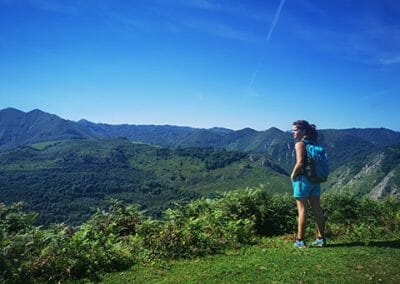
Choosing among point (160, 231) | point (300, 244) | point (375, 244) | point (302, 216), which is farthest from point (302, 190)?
point (160, 231)

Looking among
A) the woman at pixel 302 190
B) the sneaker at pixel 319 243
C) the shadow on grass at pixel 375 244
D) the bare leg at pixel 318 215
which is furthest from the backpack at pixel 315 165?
the shadow on grass at pixel 375 244

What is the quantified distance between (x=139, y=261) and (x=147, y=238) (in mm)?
846

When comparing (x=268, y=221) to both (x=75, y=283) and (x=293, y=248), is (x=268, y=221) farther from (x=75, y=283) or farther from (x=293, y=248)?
(x=75, y=283)

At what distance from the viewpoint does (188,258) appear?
892 centimetres

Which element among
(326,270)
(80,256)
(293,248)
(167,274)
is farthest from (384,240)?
(80,256)

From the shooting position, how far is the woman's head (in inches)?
386

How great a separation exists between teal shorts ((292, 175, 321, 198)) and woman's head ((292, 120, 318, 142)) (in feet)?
3.13

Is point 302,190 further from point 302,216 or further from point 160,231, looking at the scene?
point 160,231

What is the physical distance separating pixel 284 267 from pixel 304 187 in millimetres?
2261

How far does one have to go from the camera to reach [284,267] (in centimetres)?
794

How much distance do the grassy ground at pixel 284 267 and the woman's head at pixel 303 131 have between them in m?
2.57

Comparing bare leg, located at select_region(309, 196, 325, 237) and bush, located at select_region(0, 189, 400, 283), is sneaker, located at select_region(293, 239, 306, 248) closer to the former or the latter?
bare leg, located at select_region(309, 196, 325, 237)

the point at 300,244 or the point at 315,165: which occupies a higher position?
the point at 315,165

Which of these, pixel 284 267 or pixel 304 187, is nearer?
pixel 284 267
